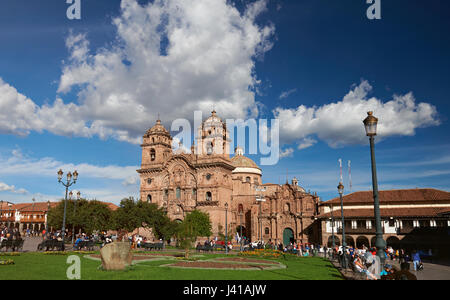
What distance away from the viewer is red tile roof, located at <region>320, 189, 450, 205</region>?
44.0 metres

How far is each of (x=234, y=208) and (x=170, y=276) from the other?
4704 cm

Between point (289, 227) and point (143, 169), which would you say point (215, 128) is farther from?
point (289, 227)

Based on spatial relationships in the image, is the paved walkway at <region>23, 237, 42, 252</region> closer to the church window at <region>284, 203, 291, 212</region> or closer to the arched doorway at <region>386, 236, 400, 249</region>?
the church window at <region>284, 203, 291, 212</region>

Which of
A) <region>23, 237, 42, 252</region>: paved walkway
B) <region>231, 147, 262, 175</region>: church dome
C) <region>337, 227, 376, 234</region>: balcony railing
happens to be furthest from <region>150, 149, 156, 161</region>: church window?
<region>337, 227, 376, 234</region>: balcony railing

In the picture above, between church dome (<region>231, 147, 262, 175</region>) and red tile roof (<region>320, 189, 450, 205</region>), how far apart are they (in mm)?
24023

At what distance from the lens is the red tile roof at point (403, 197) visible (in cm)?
4403

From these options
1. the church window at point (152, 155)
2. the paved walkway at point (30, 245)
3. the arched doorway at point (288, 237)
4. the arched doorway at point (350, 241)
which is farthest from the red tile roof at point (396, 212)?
the paved walkway at point (30, 245)

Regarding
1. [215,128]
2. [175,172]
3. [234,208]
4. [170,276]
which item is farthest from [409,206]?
[170,276]

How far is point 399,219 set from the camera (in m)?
42.2

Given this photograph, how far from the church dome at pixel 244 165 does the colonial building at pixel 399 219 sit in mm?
23184

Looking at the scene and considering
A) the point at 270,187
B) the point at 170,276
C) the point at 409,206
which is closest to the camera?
the point at 170,276

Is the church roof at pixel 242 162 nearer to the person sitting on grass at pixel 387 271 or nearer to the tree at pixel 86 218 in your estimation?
the tree at pixel 86 218

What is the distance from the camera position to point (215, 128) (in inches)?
2339
